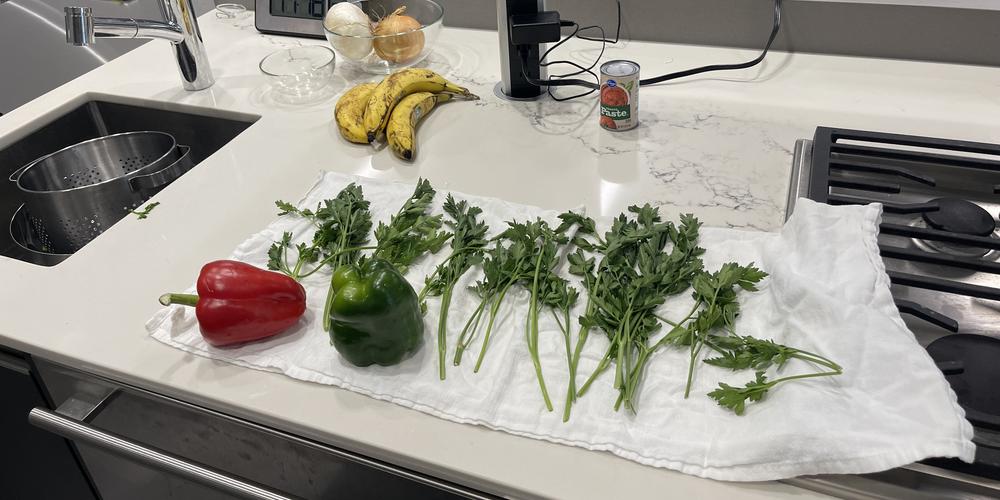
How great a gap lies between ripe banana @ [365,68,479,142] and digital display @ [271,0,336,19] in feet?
1.46

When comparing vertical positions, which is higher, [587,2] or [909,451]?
[587,2]

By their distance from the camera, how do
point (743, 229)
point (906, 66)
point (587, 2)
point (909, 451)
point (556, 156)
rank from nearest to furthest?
1. point (909, 451)
2. point (743, 229)
3. point (556, 156)
4. point (906, 66)
5. point (587, 2)

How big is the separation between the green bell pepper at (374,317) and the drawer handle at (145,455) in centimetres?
20

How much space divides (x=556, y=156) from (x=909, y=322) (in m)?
0.56

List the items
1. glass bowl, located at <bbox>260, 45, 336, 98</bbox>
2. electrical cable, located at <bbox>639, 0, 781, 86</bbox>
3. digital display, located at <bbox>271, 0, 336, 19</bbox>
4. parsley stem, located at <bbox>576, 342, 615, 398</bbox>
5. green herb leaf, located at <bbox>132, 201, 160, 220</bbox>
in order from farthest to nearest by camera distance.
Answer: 1. digital display, located at <bbox>271, 0, 336, 19</bbox>
2. glass bowl, located at <bbox>260, 45, 336, 98</bbox>
3. electrical cable, located at <bbox>639, 0, 781, 86</bbox>
4. green herb leaf, located at <bbox>132, 201, 160, 220</bbox>
5. parsley stem, located at <bbox>576, 342, 615, 398</bbox>

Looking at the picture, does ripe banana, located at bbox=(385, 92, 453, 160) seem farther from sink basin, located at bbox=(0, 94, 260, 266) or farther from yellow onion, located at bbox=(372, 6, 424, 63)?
sink basin, located at bbox=(0, 94, 260, 266)

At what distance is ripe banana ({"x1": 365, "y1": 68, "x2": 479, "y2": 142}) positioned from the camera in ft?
3.81

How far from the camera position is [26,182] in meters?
1.21

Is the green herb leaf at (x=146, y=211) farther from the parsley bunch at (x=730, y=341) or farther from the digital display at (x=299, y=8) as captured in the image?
the parsley bunch at (x=730, y=341)

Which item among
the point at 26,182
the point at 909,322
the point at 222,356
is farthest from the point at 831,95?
the point at 26,182

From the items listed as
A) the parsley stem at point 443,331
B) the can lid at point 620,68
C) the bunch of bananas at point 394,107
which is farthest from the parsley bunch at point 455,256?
the can lid at point 620,68

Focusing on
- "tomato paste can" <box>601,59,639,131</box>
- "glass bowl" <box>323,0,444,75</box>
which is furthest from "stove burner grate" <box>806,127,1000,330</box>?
"glass bowl" <box>323,0,444,75</box>

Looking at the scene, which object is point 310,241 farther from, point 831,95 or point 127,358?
point 831,95

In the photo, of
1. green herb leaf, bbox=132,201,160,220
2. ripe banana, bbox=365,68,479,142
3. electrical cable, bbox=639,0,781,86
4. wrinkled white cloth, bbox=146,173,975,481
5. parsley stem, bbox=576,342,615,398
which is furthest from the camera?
electrical cable, bbox=639,0,781,86
